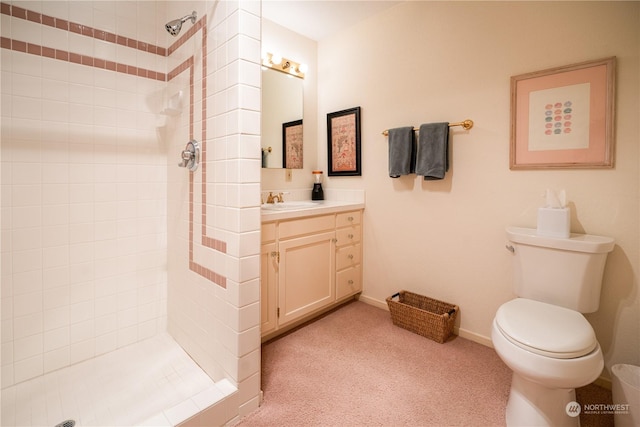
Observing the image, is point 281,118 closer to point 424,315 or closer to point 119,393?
point 424,315

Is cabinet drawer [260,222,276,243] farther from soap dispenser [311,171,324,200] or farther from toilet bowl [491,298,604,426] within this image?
toilet bowl [491,298,604,426]

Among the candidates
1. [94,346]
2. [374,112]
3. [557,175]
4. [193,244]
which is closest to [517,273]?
[557,175]

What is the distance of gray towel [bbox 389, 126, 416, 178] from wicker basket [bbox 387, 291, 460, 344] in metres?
0.96

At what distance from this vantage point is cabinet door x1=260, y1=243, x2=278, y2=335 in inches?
76.3

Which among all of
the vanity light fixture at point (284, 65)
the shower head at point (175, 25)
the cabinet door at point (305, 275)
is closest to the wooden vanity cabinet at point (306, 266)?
the cabinet door at point (305, 275)

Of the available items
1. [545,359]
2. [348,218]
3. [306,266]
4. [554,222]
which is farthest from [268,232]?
[554,222]

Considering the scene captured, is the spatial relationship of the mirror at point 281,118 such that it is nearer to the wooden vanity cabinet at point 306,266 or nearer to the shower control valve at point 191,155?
the wooden vanity cabinet at point 306,266

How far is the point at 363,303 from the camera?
2.73 meters

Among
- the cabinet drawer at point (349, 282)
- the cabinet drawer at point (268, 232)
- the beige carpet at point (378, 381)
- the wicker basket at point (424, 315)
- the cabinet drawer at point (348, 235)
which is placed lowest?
the beige carpet at point (378, 381)

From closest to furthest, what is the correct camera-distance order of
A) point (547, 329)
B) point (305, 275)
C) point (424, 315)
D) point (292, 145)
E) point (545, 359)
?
point (545, 359)
point (547, 329)
point (424, 315)
point (305, 275)
point (292, 145)

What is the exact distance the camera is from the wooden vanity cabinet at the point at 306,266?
6.48 feet

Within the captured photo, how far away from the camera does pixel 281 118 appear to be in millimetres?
2607

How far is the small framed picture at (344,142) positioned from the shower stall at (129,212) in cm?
141

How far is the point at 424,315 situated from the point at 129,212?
2.02 metres
